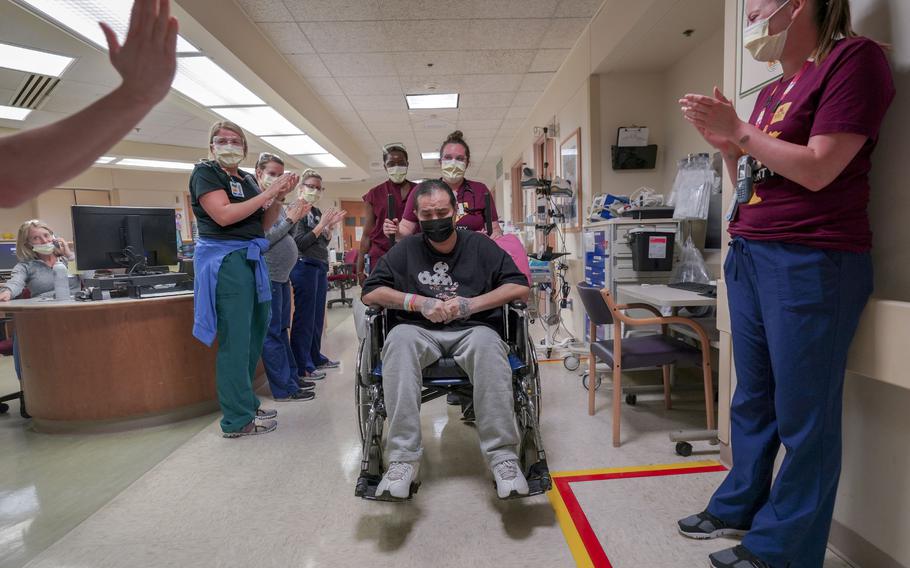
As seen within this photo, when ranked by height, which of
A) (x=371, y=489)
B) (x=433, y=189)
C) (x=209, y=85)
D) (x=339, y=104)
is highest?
(x=339, y=104)

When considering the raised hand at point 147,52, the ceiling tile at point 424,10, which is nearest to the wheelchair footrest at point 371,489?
the raised hand at point 147,52

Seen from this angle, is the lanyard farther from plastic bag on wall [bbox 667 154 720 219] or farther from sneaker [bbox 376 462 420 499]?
plastic bag on wall [bbox 667 154 720 219]

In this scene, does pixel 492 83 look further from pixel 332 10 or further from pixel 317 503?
pixel 317 503

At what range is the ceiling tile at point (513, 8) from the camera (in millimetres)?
3424

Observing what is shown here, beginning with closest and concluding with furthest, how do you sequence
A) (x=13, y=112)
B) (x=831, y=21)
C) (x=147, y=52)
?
(x=147, y=52) < (x=831, y=21) < (x=13, y=112)

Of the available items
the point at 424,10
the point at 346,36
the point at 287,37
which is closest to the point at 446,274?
the point at 424,10

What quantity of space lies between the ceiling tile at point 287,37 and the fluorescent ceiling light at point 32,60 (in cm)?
196

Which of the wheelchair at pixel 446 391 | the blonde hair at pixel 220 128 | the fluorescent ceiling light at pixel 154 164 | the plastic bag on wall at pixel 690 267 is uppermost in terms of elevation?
the fluorescent ceiling light at pixel 154 164

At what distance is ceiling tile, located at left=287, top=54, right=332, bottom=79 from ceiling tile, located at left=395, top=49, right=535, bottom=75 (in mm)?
794

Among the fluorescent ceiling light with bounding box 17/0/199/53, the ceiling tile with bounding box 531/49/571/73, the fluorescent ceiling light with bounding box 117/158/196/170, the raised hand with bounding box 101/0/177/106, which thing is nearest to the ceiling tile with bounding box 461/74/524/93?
the ceiling tile with bounding box 531/49/571/73

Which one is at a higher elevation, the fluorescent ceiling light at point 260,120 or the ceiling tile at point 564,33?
the ceiling tile at point 564,33

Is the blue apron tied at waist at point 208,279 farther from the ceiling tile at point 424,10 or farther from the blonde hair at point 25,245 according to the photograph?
the ceiling tile at point 424,10

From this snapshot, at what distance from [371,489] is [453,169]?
1639 millimetres

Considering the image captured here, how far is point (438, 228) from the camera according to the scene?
1.85m
